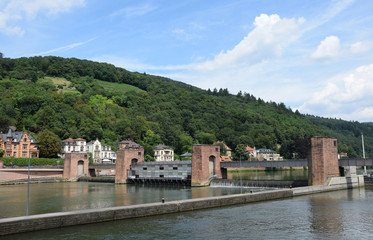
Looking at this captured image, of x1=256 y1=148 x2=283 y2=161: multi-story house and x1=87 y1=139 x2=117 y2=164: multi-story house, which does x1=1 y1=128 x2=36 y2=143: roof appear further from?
x1=256 y1=148 x2=283 y2=161: multi-story house

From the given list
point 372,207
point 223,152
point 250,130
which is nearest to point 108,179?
point 372,207

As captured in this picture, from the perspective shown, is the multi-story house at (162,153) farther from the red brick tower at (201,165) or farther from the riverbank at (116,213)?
the riverbank at (116,213)

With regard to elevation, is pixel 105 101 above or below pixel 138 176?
above

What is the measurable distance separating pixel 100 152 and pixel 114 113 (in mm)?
32850

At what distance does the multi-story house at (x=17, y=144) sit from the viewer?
81875 mm

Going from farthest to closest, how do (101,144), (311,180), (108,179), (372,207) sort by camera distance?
1. (101,144)
2. (108,179)
3. (311,180)
4. (372,207)

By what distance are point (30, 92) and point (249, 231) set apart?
11700 centimetres

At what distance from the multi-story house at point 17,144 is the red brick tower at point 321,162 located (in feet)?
220

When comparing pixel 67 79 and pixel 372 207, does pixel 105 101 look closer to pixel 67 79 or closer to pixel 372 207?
pixel 67 79

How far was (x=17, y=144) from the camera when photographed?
8362 centimetres

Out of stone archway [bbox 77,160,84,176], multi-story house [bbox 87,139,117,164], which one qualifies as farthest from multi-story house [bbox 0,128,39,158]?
multi-story house [bbox 87,139,117,164]

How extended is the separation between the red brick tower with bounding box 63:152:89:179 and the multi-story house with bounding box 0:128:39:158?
12.5m

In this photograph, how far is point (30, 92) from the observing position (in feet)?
394

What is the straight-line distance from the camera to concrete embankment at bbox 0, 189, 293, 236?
2045 cm
